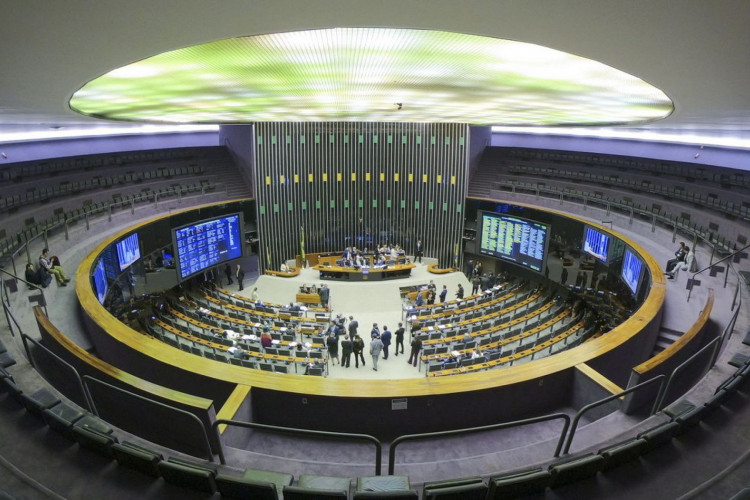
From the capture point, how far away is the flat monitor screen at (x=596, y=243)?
13125 millimetres

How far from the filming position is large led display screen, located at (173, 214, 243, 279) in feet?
50.0

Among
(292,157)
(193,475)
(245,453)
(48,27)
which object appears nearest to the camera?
(48,27)

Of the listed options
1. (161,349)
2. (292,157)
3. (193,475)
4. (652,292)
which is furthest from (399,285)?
(193,475)

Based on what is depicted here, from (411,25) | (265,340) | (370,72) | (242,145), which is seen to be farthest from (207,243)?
(411,25)

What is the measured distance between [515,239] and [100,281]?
14.6m

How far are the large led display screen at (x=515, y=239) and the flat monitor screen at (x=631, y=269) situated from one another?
419cm

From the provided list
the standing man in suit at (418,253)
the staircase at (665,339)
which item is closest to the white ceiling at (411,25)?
the staircase at (665,339)

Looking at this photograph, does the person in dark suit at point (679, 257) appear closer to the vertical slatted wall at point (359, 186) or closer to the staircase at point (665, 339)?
the staircase at point (665, 339)

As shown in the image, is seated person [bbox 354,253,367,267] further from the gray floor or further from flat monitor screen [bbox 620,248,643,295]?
the gray floor

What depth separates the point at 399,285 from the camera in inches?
680

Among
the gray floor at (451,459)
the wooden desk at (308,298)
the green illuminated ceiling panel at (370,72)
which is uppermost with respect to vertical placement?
the green illuminated ceiling panel at (370,72)

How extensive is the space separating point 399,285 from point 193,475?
564 inches

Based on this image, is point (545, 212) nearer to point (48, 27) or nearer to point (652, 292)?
point (652, 292)

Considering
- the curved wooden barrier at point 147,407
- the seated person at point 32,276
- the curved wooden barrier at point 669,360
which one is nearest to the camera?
the curved wooden barrier at point 147,407
